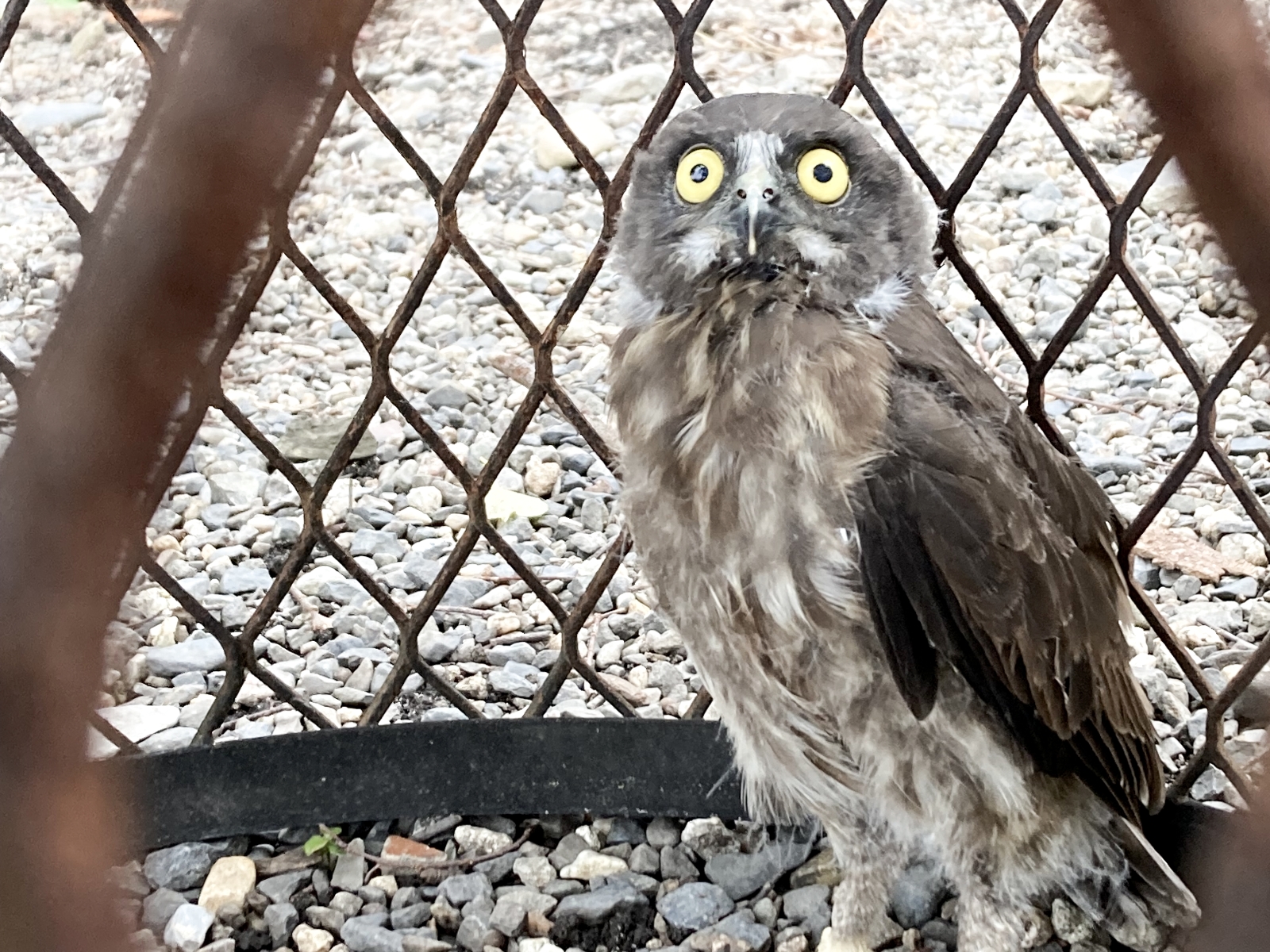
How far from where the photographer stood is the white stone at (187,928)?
185 centimetres

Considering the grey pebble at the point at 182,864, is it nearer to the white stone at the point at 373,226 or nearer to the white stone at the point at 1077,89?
the white stone at the point at 373,226

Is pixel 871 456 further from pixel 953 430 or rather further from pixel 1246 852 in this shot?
pixel 1246 852

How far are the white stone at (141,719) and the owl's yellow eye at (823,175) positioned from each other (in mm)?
1600

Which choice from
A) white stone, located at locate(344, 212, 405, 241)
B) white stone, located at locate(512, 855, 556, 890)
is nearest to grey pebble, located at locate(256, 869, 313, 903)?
white stone, located at locate(512, 855, 556, 890)

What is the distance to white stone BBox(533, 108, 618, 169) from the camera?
414 cm

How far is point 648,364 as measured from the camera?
5.12ft

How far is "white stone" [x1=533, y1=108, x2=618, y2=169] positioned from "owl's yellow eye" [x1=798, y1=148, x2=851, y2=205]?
2.62 metres

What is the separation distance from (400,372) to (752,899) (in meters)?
2.03

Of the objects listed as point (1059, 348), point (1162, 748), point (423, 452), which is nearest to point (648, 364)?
point (1059, 348)

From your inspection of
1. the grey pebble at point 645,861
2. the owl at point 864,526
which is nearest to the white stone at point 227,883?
the grey pebble at point 645,861

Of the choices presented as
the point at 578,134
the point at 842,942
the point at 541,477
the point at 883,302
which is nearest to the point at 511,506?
the point at 541,477

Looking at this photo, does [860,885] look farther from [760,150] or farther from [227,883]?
[760,150]

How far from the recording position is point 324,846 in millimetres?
2051

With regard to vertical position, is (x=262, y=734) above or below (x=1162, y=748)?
below
